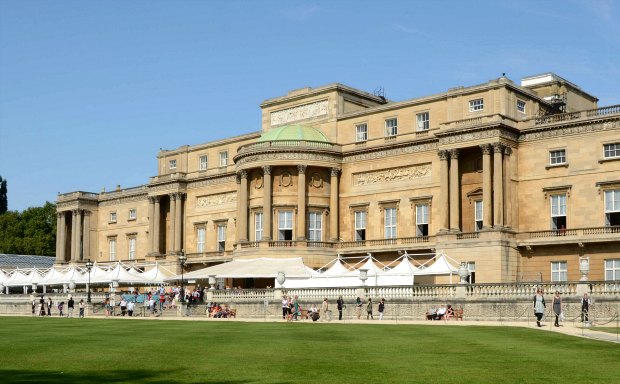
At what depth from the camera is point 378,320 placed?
4975 cm

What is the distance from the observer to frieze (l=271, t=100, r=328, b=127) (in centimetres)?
7566

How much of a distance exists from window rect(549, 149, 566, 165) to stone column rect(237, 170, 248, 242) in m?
25.0

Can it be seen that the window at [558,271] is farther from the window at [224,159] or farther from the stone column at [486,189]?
the window at [224,159]

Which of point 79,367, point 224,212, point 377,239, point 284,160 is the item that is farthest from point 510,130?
point 79,367

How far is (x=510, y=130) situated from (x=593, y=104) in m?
18.8

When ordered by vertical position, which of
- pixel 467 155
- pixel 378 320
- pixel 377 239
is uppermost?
pixel 467 155

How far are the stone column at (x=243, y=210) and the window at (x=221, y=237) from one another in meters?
9.59

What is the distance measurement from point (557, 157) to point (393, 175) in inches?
527

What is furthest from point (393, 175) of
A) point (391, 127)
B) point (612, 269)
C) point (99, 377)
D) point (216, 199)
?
point (99, 377)

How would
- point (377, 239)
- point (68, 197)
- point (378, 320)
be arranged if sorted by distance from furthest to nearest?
point (68, 197) → point (377, 239) → point (378, 320)

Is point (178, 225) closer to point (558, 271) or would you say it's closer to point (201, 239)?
point (201, 239)

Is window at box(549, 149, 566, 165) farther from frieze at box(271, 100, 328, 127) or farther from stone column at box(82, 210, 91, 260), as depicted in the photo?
stone column at box(82, 210, 91, 260)

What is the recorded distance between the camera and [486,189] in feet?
202

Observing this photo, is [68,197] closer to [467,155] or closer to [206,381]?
[467,155]
